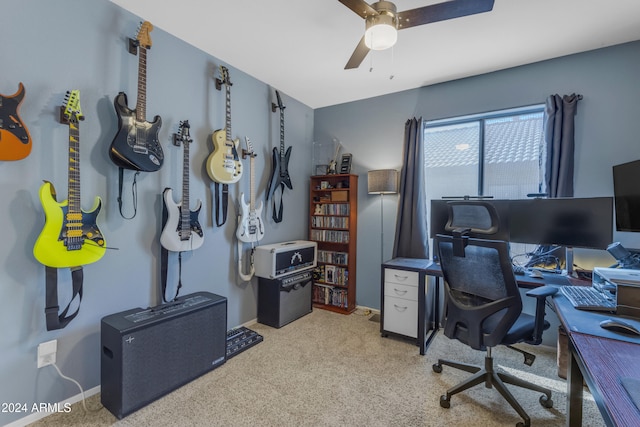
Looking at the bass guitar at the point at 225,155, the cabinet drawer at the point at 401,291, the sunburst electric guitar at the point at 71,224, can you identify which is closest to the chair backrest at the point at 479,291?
the cabinet drawer at the point at 401,291

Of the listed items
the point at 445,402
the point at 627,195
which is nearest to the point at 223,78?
the point at 445,402

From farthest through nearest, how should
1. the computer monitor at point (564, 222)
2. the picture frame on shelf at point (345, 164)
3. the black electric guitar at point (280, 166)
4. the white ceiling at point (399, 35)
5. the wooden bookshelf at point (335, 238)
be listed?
the picture frame on shelf at point (345, 164)
the wooden bookshelf at point (335, 238)
the black electric guitar at point (280, 166)
the computer monitor at point (564, 222)
the white ceiling at point (399, 35)

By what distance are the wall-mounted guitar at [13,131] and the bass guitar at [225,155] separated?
112 centimetres

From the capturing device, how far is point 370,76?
2840 mm

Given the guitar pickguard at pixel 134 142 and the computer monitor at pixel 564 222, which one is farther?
the computer monitor at pixel 564 222

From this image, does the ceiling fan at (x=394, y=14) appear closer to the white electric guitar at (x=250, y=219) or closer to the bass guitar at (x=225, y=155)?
the bass guitar at (x=225, y=155)

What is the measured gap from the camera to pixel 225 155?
2.49 m

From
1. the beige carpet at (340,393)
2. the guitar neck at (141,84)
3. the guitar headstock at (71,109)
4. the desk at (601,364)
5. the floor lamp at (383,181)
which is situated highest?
the guitar neck at (141,84)

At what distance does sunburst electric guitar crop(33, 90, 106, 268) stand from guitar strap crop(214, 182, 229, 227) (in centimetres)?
92

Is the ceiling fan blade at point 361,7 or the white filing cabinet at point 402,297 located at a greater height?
the ceiling fan blade at point 361,7

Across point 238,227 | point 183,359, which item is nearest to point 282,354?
point 183,359

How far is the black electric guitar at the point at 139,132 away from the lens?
1811 mm

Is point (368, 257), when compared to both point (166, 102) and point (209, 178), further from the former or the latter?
point (166, 102)

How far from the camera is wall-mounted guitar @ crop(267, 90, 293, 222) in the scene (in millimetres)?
3141
